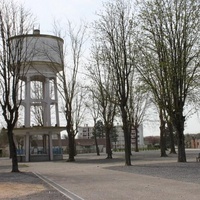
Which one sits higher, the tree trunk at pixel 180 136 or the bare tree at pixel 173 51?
the bare tree at pixel 173 51

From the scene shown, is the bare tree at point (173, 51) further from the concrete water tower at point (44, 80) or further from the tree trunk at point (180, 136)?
the concrete water tower at point (44, 80)

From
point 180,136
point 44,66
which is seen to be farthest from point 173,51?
point 44,66

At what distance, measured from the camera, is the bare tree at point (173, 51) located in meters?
28.2

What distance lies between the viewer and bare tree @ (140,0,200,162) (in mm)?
28203

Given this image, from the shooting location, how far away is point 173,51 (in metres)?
28.7

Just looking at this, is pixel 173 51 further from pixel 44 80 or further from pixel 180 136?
pixel 44 80

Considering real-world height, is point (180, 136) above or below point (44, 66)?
below

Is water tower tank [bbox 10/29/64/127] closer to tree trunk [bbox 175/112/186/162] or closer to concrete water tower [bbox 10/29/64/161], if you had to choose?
concrete water tower [bbox 10/29/64/161]

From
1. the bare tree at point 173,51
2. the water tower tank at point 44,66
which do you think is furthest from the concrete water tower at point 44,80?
the bare tree at point 173,51

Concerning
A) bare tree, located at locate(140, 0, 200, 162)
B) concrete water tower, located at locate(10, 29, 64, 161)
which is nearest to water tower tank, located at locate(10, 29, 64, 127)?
concrete water tower, located at locate(10, 29, 64, 161)

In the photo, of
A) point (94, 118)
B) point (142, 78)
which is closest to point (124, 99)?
point (142, 78)

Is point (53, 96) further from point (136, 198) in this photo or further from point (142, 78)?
point (136, 198)

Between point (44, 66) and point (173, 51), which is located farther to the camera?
point (44, 66)

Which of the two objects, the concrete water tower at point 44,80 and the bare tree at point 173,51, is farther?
the concrete water tower at point 44,80
